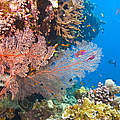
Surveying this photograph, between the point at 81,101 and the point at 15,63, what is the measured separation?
213 cm

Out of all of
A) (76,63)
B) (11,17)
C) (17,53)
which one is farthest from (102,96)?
(11,17)

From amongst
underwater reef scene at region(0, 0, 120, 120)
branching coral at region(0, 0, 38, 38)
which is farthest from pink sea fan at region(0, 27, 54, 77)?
branching coral at region(0, 0, 38, 38)

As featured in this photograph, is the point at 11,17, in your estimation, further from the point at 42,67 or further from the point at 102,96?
the point at 102,96

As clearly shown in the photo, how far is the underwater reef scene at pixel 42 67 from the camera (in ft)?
8.91

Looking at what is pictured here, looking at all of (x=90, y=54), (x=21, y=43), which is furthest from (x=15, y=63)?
(x=90, y=54)

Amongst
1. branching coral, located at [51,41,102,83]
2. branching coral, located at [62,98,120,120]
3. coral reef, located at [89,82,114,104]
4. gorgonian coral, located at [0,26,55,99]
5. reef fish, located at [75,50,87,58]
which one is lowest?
branching coral, located at [62,98,120,120]

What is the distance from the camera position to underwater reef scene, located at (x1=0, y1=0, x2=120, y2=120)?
2.71 meters

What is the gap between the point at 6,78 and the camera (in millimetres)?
2854

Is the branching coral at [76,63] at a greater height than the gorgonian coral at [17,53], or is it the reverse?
the branching coral at [76,63]

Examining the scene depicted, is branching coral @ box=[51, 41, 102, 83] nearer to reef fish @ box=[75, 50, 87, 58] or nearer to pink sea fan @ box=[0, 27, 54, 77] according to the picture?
reef fish @ box=[75, 50, 87, 58]

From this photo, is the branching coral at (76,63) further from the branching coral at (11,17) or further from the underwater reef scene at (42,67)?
the branching coral at (11,17)

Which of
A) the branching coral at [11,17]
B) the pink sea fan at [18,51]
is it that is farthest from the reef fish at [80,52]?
the branching coral at [11,17]

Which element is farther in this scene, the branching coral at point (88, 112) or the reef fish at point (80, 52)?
the reef fish at point (80, 52)

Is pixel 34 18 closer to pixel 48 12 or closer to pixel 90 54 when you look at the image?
pixel 48 12
